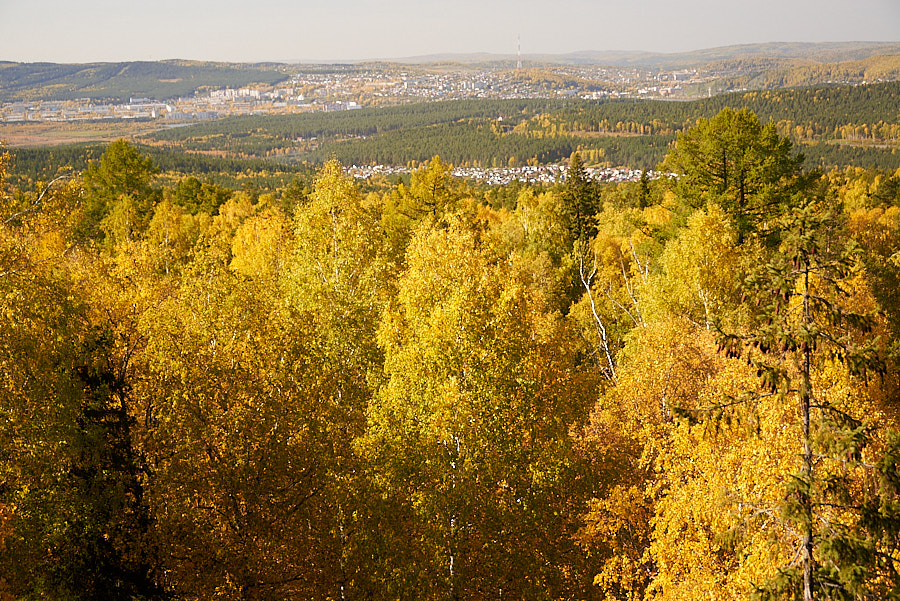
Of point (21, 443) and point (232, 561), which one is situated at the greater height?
point (21, 443)

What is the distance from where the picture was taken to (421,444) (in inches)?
642

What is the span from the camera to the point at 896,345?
319 inches

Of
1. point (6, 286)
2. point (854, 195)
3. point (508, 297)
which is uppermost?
point (6, 286)

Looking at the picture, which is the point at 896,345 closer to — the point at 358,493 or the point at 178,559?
the point at 358,493

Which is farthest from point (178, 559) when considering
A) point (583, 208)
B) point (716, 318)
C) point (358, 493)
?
point (583, 208)

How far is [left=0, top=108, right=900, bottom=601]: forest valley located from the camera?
8.98 meters

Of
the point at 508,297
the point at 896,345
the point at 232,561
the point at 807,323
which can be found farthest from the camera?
Answer: the point at 508,297

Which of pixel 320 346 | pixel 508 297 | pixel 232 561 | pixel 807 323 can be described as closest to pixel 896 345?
Result: pixel 807 323

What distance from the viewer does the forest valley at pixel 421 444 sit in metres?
8.98

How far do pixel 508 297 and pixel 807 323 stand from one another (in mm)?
10101

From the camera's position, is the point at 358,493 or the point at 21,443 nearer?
the point at 21,443

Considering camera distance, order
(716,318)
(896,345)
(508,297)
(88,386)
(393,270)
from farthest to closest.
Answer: (393,270)
(716,318)
(508,297)
(88,386)
(896,345)

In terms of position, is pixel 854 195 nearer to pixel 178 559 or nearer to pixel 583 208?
pixel 583 208

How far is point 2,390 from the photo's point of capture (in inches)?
556
